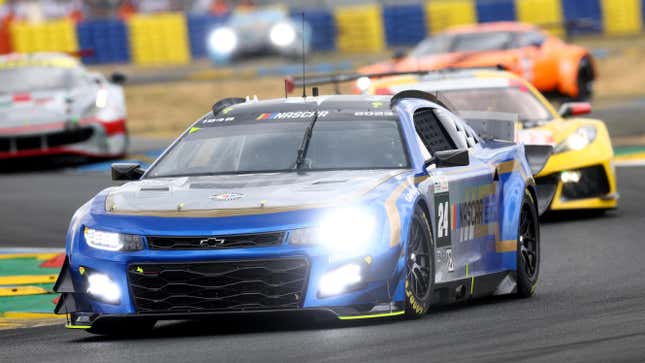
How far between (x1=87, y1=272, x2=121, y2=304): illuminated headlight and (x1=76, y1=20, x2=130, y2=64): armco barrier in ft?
116

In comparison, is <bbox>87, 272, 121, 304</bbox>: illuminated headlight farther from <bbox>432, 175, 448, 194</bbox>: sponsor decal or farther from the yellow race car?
the yellow race car

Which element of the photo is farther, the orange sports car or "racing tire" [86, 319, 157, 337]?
the orange sports car

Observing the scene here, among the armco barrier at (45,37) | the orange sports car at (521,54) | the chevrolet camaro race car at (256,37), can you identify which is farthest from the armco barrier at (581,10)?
the orange sports car at (521,54)

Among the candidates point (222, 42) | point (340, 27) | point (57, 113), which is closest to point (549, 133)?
point (57, 113)

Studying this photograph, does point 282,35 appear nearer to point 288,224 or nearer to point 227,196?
point 227,196

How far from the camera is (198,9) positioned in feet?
201

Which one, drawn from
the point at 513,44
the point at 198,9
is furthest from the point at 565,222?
the point at 198,9

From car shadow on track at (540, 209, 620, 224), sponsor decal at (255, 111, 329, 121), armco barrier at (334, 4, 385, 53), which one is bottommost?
armco barrier at (334, 4, 385, 53)

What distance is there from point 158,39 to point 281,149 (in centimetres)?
3532

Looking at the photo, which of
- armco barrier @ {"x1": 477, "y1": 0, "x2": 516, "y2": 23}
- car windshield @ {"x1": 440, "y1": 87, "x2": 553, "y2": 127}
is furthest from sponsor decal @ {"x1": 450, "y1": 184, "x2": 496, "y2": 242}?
armco barrier @ {"x1": 477, "y1": 0, "x2": 516, "y2": 23}

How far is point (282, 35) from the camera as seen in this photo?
43969mm

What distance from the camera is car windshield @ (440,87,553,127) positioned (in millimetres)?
15898

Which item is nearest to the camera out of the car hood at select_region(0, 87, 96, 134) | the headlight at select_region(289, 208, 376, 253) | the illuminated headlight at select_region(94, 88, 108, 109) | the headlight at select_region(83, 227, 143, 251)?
the headlight at select_region(289, 208, 376, 253)

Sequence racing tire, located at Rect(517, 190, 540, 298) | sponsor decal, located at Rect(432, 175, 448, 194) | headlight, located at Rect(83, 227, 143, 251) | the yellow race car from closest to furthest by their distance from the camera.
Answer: headlight, located at Rect(83, 227, 143, 251) → sponsor decal, located at Rect(432, 175, 448, 194) → racing tire, located at Rect(517, 190, 540, 298) → the yellow race car
